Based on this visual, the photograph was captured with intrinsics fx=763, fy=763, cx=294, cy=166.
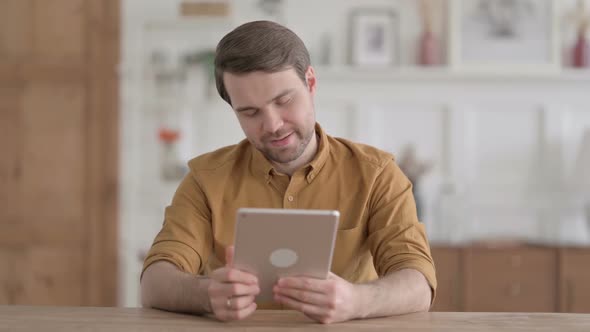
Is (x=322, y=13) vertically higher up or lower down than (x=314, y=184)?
higher up

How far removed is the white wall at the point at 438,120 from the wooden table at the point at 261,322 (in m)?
3.04

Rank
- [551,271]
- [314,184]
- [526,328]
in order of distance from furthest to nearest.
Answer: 1. [551,271]
2. [314,184]
3. [526,328]

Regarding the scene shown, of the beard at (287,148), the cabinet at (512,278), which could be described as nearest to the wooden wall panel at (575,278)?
the cabinet at (512,278)

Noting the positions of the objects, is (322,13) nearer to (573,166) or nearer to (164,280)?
(573,166)

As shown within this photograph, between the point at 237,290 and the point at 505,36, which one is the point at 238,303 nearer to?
the point at 237,290

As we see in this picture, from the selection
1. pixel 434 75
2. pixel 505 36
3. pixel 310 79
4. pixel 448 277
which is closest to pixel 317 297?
pixel 310 79

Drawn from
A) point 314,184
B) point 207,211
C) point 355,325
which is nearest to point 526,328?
point 355,325

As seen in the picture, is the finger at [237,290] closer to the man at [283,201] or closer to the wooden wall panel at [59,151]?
the man at [283,201]

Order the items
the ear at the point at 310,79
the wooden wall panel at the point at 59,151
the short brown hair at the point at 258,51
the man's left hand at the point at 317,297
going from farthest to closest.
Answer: the wooden wall panel at the point at 59,151 → the ear at the point at 310,79 → the short brown hair at the point at 258,51 → the man's left hand at the point at 317,297

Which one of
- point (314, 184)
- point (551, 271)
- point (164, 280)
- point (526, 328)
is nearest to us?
point (526, 328)

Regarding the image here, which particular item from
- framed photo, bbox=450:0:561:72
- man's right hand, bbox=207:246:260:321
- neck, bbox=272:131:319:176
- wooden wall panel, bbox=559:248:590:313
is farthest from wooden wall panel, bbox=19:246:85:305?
man's right hand, bbox=207:246:260:321

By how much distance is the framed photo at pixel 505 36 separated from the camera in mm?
4625

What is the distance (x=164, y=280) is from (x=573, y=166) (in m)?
3.53

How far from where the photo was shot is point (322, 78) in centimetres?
469
